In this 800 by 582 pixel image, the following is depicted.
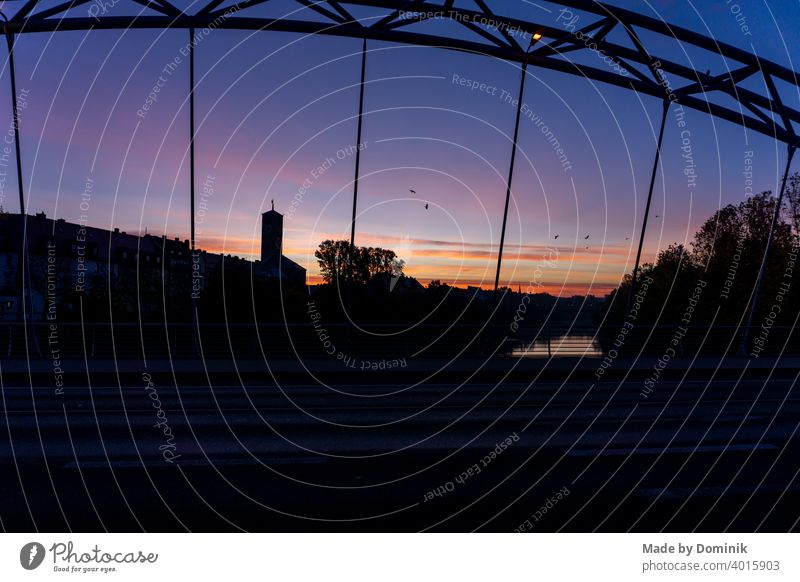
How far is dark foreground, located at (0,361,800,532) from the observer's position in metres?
5.74

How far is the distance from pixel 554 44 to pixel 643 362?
29.8 ft

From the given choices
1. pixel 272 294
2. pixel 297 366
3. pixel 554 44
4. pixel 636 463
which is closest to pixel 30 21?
pixel 272 294

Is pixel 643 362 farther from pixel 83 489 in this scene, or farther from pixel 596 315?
pixel 83 489

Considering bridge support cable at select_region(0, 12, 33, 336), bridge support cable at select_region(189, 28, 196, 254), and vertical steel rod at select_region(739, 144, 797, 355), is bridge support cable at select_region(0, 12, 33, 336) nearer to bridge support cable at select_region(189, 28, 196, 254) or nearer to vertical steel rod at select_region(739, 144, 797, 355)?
bridge support cable at select_region(189, 28, 196, 254)

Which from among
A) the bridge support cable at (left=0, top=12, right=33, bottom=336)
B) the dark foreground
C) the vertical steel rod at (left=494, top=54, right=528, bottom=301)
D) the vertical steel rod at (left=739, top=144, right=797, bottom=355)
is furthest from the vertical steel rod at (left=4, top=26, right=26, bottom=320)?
the vertical steel rod at (left=739, top=144, right=797, bottom=355)

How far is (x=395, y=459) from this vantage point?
787 cm

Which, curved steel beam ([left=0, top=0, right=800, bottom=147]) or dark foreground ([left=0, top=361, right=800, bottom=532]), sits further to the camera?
curved steel beam ([left=0, top=0, right=800, bottom=147])

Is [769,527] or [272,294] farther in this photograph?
[272,294]

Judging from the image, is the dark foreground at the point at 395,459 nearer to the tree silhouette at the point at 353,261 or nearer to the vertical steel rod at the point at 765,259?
the tree silhouette at the point at 353,261

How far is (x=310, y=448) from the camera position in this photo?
8.48 meters

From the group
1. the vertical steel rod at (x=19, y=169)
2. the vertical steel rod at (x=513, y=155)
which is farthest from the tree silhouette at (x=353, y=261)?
the vertical steel rod at (x=19, y=169)

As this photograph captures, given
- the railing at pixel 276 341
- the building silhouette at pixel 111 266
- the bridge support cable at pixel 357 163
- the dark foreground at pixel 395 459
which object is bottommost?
the dark foreground at pixel 395 459

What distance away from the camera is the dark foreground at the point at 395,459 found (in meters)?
5.74

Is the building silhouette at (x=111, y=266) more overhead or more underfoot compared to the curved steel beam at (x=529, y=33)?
more underfoot
